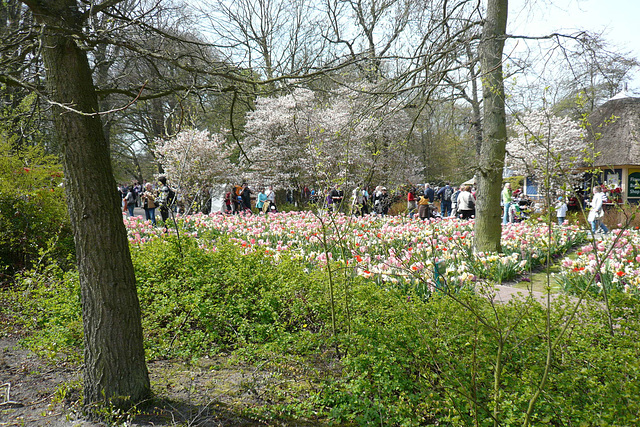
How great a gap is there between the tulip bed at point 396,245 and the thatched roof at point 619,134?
12.1m

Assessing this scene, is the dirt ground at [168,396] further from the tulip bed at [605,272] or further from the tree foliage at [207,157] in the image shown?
the tree foliage at [207,157]

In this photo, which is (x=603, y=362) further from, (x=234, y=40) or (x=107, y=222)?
(x=234, y=40)

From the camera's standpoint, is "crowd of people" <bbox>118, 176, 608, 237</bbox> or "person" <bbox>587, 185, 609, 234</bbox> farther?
"crowd of people" <bbox>118, 176, 608, 237</bbox>

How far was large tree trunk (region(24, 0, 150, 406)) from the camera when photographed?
7.77ft

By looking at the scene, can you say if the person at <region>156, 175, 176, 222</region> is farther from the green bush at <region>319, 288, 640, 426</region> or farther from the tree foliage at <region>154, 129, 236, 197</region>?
the tree foliage at <region>154, 129, 236, 197</region>

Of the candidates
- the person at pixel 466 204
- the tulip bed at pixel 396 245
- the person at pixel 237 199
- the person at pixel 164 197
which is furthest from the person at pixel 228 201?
the person at pixel 466 204

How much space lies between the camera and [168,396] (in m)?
2.73

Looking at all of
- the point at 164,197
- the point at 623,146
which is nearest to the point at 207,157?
the point at 164,197

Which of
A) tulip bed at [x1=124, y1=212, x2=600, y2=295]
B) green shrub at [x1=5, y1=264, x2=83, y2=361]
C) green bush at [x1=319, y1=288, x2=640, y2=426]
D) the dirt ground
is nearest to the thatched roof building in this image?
tulip bed at [x1=124, y1=212, x2=600, y2=295]

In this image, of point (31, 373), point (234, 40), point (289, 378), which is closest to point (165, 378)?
point (289, 378)

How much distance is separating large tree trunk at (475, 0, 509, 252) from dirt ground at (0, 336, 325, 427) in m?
4.87

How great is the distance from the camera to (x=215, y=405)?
2.61 metres

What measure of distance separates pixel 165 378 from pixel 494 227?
216 inches

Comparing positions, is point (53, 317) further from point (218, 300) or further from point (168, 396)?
point (168, 396)
